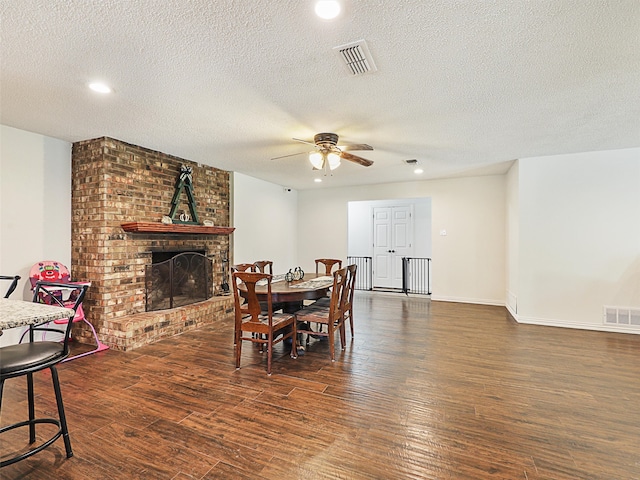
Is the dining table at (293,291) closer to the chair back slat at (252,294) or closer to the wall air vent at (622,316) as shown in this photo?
the chair back slat at (252,294)

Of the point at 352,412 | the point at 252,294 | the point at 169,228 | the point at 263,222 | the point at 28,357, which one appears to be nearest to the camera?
the point at 28,357

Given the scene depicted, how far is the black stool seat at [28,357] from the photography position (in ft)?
4.86

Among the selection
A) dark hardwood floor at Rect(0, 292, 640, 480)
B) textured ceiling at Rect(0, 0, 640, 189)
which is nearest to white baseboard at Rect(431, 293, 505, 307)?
dark hardwood floor at Rect(0, 292, 640, 480)

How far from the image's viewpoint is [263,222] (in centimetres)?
670

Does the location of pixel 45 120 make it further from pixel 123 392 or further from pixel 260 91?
pixel 123 392

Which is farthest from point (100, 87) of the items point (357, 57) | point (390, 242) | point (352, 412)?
point (390, 242)

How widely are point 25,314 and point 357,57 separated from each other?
2.35 m

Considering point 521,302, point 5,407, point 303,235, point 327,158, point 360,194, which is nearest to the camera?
point 5,407

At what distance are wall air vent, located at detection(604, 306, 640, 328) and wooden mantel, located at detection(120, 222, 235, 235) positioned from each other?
5.76 meters

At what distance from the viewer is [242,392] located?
2572mm

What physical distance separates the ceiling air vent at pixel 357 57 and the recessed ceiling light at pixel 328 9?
11.4 inches

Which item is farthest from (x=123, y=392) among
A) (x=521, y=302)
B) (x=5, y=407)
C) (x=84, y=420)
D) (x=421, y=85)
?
(x=521, y=302)

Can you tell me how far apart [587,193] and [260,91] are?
15.4 feet

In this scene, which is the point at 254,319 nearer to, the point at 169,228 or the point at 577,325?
the point at 169,228
